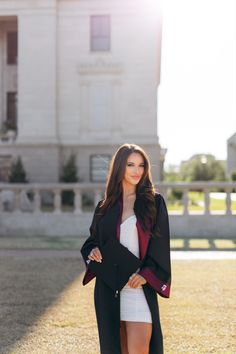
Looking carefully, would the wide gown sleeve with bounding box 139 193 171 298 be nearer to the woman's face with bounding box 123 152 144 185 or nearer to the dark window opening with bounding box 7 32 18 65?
the woman's face with bounding box 123 152 144 185

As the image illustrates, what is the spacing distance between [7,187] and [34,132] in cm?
1040

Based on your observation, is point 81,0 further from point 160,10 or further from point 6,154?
point 6,154

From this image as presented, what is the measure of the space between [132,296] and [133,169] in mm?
881

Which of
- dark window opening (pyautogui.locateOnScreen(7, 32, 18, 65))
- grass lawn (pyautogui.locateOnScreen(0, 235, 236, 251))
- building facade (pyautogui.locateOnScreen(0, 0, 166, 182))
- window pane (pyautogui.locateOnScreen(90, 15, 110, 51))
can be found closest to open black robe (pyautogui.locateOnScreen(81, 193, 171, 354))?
grass lawn (pyautogui.locateOnScreen(0, 235, 236, 251))

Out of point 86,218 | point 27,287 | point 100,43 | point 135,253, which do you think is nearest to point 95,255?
point 135,253

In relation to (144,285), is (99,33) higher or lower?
higher

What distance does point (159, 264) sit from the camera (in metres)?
3.18

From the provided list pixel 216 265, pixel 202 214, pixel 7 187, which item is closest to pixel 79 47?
pixel 7 187

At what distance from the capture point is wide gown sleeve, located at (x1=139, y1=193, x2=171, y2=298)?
313 cm

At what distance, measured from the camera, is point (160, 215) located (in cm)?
327

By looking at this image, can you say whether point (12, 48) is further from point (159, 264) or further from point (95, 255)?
point (159, 264)

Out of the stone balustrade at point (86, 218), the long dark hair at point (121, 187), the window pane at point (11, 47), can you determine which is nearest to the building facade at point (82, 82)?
the window pane at point (11, 47)

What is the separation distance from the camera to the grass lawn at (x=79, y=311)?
4871 mm

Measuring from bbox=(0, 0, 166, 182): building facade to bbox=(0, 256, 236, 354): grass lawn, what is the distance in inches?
646
